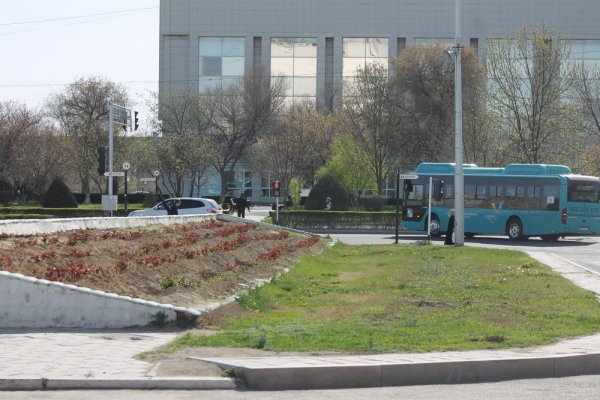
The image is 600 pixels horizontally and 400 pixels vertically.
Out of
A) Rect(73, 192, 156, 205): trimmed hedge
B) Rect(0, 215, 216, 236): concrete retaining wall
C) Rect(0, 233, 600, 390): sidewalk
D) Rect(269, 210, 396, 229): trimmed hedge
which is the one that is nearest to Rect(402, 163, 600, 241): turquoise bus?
Rect(269, 210, 396, 229): trimmed hedge

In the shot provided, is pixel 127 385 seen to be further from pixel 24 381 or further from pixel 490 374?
pixel 490 374

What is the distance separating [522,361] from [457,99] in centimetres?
2450

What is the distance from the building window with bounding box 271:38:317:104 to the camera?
9625 centimetres

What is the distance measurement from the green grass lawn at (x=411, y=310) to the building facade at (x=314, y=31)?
7289 cm

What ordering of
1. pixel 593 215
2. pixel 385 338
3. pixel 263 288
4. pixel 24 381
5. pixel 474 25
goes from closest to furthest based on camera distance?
pixel 24 381 < pixel 385 338 < pixel 263 288 < pixel 593 215 < pixel 474 25

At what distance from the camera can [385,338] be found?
1204 centimetres

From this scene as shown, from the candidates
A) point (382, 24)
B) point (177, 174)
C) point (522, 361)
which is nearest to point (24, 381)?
point (522, 361)

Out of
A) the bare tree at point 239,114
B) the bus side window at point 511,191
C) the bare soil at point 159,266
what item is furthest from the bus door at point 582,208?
the bare tree at point 239,114

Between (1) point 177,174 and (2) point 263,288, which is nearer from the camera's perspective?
(2) point 263,288

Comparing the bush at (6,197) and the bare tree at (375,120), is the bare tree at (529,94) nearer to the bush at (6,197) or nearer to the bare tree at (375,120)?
the bare tree at (375,120)

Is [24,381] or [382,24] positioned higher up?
[382,24]

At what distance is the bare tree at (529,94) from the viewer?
56719 mm

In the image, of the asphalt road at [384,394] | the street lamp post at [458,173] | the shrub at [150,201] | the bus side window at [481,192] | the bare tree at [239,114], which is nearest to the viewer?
the asphalt road at [384,394]

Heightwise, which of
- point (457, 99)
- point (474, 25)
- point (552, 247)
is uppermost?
point (474, 25)
